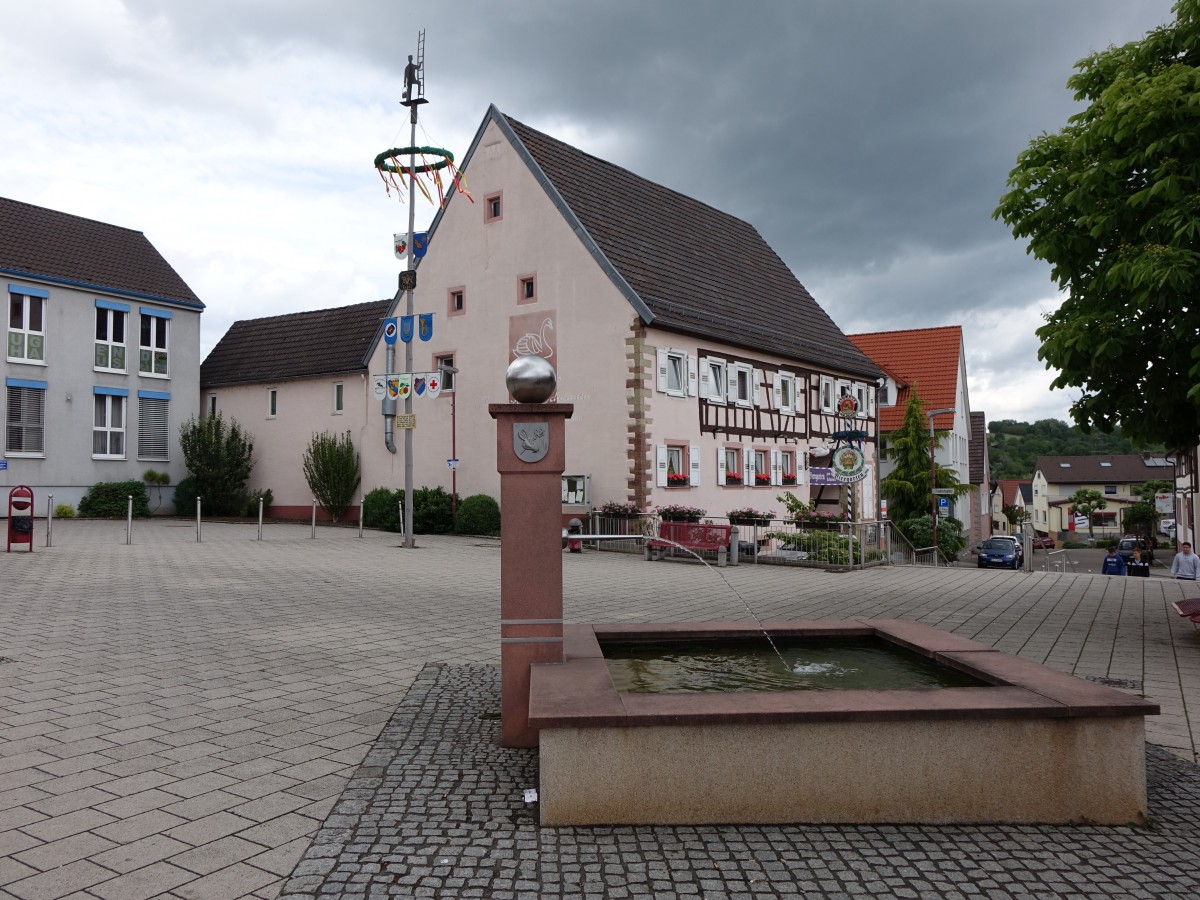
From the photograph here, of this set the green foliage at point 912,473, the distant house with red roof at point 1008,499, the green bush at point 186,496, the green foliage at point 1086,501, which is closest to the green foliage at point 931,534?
the green foliage at point 912,473

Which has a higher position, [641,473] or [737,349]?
[737,349]

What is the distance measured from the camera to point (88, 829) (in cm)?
418

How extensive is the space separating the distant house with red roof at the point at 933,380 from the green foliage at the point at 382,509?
79.5 ft

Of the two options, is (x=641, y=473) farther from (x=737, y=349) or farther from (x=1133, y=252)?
(x=1133, y=252)

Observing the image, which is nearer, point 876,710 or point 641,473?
point 876,710

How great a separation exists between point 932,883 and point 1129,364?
8020mm

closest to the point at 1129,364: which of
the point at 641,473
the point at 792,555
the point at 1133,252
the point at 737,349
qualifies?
the point at 1133,252

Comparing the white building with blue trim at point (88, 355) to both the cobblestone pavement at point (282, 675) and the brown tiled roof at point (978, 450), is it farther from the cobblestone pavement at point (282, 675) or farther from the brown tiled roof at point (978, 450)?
the brown tiled roof at point (978, 450)

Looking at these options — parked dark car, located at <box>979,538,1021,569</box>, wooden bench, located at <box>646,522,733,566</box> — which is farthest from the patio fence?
parked dark car, located at <box>979,538,1021,569</box>

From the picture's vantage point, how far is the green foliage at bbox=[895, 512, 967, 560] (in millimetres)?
39250

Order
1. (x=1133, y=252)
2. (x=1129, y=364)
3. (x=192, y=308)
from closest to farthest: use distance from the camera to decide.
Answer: (x=1133, y=252) < (x=1129, y=364) < (x=192, y=308)

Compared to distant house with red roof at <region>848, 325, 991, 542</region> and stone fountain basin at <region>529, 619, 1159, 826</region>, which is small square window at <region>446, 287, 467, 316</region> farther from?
stone fountain basin at <region>529, 619, 1159, 826</region>

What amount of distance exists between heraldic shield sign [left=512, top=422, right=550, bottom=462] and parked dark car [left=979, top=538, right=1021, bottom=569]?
35.0m

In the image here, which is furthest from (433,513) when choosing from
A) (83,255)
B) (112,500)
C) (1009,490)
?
(1009,490)
